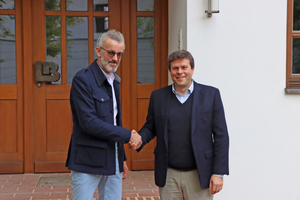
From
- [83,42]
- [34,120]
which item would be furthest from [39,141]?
[83,42]

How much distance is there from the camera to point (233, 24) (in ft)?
13.2

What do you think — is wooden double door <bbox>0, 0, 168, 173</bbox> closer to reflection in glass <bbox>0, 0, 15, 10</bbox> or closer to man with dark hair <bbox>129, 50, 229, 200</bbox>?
reflection in glass <bbox>0, 0, 15, 10</bbox>

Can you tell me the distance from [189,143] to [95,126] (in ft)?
2.28

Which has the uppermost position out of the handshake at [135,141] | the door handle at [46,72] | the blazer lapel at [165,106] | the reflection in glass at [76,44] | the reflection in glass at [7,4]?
the reflection in glass at [7,4]

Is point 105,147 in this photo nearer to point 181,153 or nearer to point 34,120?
point 181,153

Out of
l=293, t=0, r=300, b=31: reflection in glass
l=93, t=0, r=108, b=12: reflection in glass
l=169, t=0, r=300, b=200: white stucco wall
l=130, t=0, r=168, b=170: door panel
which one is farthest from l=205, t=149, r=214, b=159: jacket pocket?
l=93, t=0, r=108, b=12: reflection in glass

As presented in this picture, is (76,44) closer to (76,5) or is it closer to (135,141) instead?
(76,5)

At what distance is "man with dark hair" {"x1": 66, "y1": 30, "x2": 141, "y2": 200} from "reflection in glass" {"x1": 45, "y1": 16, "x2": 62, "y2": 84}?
8.27ft

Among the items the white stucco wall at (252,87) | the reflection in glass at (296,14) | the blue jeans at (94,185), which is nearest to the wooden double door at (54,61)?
the white stucco wall at (252,87)

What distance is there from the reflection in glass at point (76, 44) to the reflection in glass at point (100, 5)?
22cm

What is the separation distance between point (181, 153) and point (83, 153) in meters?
0.73

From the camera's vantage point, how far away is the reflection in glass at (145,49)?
16.8 ft

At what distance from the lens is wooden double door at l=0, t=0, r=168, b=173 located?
4.95 metres

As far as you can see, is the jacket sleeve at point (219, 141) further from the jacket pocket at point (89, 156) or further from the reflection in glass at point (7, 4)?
the reflection in glass at point (7, 4)
